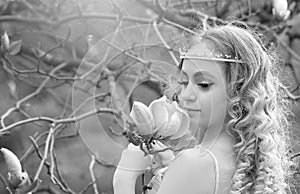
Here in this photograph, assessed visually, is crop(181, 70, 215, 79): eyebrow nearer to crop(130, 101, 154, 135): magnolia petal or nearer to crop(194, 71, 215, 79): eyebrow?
crop(194, 71, 215, 79): eyebrow

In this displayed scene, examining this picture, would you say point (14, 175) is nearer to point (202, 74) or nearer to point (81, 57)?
point (202, 74)

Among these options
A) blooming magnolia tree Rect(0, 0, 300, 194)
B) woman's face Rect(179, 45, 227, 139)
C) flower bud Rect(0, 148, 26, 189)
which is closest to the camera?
woman's face Rect(179, 45, 227, 139)

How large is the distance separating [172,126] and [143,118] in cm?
5

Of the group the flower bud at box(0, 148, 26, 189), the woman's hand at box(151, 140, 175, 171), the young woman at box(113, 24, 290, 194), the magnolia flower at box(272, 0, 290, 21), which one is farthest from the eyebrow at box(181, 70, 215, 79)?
the magnolia flower at box(272, 0, 290, 21)

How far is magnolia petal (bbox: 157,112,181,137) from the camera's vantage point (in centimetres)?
98

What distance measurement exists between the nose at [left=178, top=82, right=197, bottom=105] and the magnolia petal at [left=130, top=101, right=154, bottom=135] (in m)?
0.10

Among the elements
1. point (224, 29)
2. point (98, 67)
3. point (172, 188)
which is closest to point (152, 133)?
point (172, 188)

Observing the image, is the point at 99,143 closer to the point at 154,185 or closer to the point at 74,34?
the point at 154,185

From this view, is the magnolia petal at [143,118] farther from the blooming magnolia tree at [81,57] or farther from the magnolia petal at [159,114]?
the blooming magnolia tree at [81,57]

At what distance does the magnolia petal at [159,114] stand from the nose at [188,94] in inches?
2.6

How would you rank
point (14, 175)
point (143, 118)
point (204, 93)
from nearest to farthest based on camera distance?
1. point (143, 118)
2. point (204, 93)
3. point (14, 175)

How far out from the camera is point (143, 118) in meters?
0.98

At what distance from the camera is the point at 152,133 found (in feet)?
3.19

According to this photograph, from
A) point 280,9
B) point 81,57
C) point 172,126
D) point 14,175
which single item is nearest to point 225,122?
point 172,126
